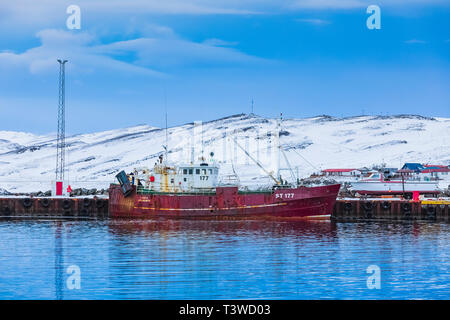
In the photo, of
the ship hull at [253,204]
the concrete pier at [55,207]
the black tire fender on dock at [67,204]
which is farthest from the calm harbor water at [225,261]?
the black tire fender on dock at [67,204]

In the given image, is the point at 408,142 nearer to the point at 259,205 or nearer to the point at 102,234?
the point at 259,205

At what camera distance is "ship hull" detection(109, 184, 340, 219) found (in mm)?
53875

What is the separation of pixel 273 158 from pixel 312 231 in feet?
273

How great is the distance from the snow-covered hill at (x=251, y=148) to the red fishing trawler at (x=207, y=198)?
151ft

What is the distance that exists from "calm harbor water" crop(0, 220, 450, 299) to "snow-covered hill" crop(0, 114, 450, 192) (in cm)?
5849

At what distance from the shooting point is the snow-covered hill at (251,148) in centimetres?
12800

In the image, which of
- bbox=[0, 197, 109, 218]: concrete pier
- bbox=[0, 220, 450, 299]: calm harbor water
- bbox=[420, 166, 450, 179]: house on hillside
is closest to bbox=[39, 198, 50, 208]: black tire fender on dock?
bbox=[0, 197, 109, 218]: concrete pier

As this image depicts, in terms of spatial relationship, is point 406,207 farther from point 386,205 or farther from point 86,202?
point 86,202

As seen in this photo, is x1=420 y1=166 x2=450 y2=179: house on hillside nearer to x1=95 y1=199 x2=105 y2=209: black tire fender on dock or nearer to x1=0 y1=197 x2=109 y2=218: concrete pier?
x1=95 y1=199 x2=105 y2=209: black tire fender on dock

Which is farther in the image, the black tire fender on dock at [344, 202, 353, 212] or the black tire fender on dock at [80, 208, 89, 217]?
the black tire fender on dock at [80, 208, 89, 217]

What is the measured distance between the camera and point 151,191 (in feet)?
187

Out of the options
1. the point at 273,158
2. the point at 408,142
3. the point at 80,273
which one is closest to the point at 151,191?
the point at 80,273

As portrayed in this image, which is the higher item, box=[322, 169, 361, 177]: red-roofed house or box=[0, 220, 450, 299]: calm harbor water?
box=[322, 169, 361, 177]: red-roofed house

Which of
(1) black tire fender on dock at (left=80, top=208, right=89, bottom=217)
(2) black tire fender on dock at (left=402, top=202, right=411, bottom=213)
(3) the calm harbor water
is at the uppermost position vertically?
(2) black tire fender on dock at (left=402, top=202, right=411, bottom=213)
